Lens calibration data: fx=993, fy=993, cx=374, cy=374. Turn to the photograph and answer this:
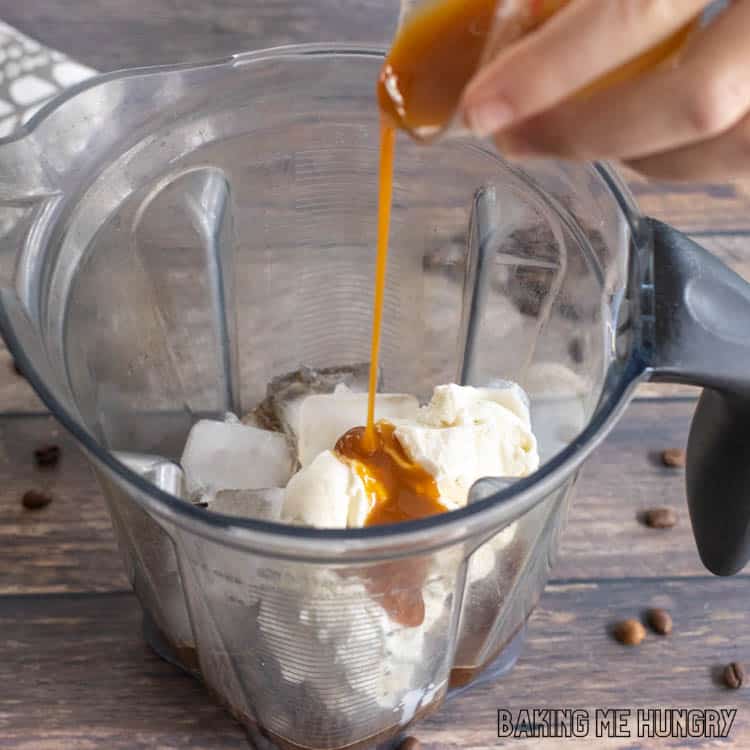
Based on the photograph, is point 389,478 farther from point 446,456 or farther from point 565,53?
point 565,53

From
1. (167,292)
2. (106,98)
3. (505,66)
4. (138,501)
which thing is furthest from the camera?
(167,292)

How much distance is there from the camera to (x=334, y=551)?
55 cm

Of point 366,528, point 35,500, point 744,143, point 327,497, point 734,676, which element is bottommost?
point 734,676

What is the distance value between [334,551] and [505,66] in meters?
0.27

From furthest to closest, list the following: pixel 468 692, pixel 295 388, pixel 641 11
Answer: pixel 295 388, pixel 468 692, pixel 641 11

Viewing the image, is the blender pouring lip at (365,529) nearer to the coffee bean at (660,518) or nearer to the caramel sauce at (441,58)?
the caramel sauce at (441,58)

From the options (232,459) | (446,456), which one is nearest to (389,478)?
(446,456)

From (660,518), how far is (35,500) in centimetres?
60

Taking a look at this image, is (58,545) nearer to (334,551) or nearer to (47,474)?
(47,474)

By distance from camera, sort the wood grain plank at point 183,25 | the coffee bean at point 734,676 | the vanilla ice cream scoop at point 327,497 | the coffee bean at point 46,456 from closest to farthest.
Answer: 1. the vanilla ice cream scoop at point 327,497
2. the coffee bean at point 734,676
3. the coffee bean at point 46,456
4. the wood grain plank at point 183,25

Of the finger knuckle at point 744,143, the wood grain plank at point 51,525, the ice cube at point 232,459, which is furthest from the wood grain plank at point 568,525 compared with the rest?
the finger knuckle at point 744,143

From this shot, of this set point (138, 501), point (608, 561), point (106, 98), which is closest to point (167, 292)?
point (106, 98)

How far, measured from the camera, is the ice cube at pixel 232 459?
87 cm

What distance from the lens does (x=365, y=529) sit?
0.54m
